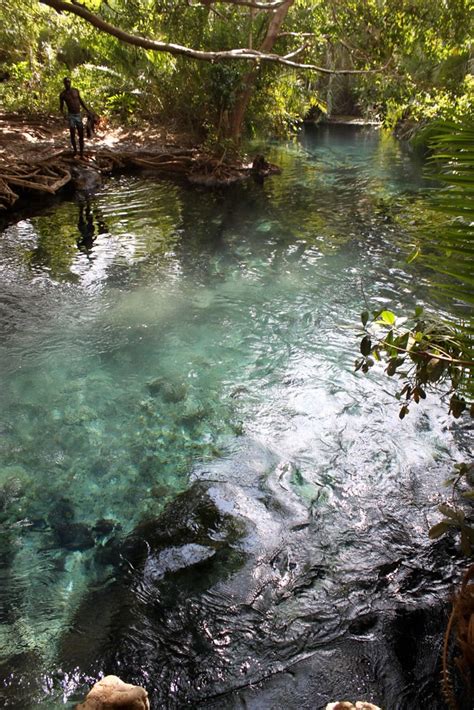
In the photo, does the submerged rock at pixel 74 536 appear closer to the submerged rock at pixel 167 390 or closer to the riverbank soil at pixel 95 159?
the submerged rock at pixel 167 390

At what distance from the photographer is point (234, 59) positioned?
484 inches

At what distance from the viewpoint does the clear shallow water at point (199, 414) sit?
3086 millimetres

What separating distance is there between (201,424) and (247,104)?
45.2 feet

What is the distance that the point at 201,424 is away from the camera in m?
4.64

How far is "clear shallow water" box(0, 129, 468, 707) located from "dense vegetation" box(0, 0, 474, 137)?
4383 mm

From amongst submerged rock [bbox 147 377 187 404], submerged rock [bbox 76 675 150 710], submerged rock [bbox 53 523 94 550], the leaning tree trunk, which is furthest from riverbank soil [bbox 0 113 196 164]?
submerged rock [bbox 76 675 150 710]

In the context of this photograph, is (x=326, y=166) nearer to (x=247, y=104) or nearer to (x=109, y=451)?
(x=247, y=104)

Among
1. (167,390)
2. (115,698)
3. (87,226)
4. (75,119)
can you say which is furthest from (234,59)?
(115,698)

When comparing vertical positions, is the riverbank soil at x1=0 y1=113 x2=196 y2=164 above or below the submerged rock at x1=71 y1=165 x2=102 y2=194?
above

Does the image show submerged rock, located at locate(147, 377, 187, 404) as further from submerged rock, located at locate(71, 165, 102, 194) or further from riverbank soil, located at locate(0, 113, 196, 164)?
riverbank soil, located at locate(0, 113, 196, 164)

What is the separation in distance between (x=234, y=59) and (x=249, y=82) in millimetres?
2233

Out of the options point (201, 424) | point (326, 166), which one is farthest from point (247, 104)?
point (201, 424)

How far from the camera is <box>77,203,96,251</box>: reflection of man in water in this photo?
9.23 meters

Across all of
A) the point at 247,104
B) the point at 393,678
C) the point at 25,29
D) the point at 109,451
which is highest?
the point at 25,29
